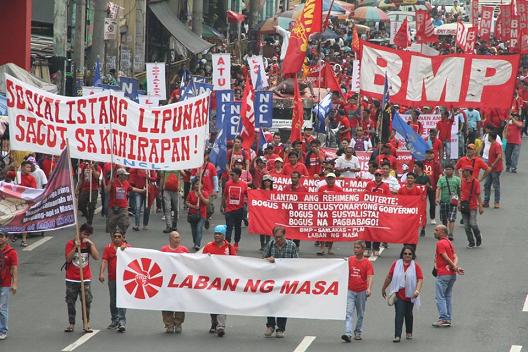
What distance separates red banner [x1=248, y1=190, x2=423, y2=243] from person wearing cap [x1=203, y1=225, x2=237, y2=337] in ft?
15.9

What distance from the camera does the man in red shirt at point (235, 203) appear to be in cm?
2397

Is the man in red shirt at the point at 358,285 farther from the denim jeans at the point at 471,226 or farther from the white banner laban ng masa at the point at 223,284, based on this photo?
the denim jeans at the point at 471,226

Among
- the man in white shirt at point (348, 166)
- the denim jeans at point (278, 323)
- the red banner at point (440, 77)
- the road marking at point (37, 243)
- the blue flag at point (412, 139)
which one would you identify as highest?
the red banner at point (440, 77)

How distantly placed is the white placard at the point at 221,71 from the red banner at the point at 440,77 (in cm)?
644

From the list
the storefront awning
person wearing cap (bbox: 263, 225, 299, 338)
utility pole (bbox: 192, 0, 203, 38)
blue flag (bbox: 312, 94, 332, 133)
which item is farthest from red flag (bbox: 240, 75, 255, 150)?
utility pole (bbox: 192, 0, 203, 38)

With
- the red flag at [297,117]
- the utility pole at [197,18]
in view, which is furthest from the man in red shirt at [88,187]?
the utility pole at [197,18]

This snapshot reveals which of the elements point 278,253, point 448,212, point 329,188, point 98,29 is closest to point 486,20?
point 98,29

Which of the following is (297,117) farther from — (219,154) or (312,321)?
(312,321)

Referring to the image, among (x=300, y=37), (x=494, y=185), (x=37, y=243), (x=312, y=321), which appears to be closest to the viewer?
(x=312, y=321)

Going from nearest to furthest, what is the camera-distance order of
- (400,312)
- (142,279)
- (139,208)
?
(400,312), (142,279), (139,208)

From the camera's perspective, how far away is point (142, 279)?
18469 millimetres

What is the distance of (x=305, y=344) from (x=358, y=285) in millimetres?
936

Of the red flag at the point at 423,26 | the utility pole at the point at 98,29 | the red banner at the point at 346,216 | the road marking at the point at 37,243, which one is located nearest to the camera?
the red banner at the point at 346,216

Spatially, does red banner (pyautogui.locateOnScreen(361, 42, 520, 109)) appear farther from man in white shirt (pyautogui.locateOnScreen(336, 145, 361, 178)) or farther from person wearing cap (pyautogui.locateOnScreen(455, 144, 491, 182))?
man in white shirt (pyautogui.locateOnScreen(336, 145, 361, 178))
